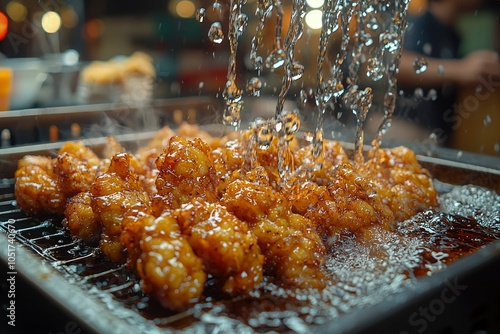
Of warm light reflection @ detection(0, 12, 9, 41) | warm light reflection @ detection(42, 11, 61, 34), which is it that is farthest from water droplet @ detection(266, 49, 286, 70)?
warm light reflection @ detection(0, 12, 9, 41)

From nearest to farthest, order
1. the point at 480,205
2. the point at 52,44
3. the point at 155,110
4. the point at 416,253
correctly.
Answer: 1. the point at 416,253
2. the point at 480,205
3. the point at 155,110
4. the point at 52,44

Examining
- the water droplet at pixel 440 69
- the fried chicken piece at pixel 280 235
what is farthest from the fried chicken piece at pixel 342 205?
the water droplet at pixel 440 69

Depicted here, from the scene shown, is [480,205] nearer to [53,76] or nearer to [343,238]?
[343,238]

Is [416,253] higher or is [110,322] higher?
[110,322]

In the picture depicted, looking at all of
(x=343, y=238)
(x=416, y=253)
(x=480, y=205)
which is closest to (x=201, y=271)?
(x=343, y=238)

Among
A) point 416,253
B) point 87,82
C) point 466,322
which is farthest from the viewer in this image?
point 87,82

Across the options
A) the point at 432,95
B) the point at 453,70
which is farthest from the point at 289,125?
the point at 453,70

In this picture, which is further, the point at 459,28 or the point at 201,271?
the point at 459,28
